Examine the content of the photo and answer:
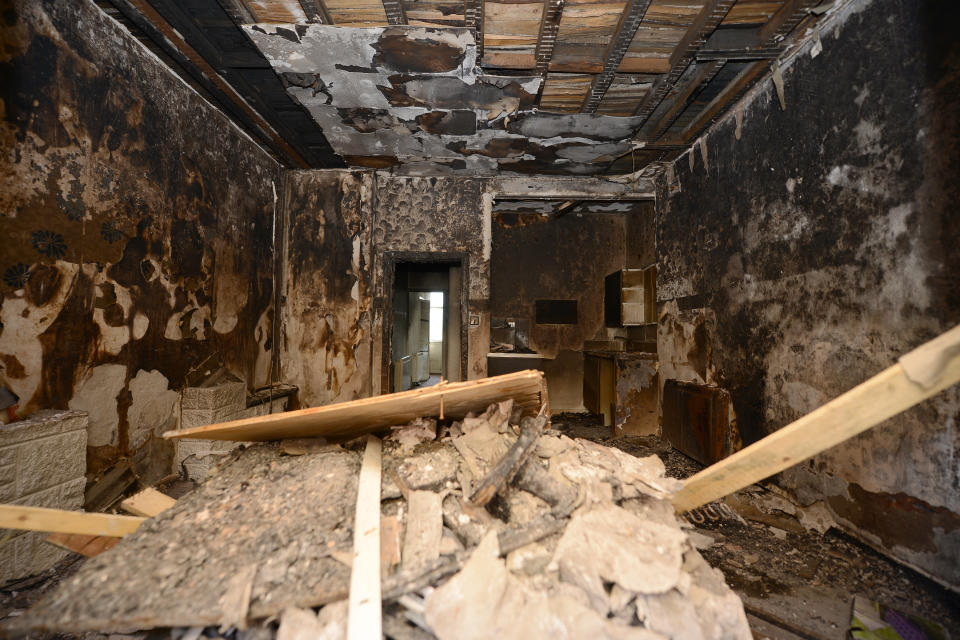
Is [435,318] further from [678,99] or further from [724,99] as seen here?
[724,99]

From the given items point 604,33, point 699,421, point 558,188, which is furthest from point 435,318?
point 604,33

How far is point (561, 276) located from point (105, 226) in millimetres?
5566

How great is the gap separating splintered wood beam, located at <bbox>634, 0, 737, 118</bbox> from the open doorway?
13.1 ft

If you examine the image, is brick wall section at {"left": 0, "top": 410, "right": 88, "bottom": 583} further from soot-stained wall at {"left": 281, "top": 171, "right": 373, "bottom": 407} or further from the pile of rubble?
soot-stained wall at {"left": 281, "top": 171, "right": 373, "bottom": 407}

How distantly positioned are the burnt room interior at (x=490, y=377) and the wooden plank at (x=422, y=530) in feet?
0.03

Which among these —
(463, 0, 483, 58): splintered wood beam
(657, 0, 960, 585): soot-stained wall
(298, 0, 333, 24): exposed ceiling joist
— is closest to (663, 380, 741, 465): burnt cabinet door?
(657, 0, 960, 585): soot-stained wall

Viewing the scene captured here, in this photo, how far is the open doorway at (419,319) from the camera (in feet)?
23.0

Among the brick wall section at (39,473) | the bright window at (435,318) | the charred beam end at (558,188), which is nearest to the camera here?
the brick wall section at (39,473)

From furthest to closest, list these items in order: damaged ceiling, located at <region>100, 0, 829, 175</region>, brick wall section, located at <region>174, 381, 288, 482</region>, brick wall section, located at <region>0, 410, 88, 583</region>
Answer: brick wall section, located at <region>174, 381, 288, 482</region>
damaged ceiling, located at <region>100, 0, 829, 175</region>
brick wall section, located at <region>0, 410, 88, 583</region>

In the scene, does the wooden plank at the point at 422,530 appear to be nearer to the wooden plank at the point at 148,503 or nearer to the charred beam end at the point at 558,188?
the wooden plank at the point at 148,503

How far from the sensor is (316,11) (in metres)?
2.35

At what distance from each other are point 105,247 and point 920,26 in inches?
195

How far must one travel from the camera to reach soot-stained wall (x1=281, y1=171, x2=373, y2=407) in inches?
187

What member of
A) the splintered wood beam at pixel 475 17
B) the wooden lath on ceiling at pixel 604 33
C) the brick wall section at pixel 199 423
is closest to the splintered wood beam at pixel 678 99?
the wooden lath on ceiling at pixel 604 33
